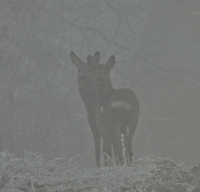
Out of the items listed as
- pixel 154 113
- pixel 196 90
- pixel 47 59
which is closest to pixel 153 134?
pixel 154 113

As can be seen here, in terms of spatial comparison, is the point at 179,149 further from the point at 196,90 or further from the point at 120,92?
the point at 120,92

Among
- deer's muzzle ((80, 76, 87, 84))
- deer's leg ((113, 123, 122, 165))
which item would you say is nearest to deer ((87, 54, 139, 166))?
deer's leg ((113, 123, 122, 165))

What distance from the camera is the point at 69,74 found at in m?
13.9

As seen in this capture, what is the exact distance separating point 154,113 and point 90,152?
300 centimetres

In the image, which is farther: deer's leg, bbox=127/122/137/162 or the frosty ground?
deer's leg, bbox=127/122/137/162

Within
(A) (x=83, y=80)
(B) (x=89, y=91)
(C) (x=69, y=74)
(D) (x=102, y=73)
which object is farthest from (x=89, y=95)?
(C) (x=69, y=74)

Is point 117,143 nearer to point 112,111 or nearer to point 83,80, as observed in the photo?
point 112,111

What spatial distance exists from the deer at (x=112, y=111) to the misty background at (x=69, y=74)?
6.51 metres

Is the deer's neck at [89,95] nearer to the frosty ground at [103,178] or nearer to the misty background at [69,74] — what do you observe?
the frosty ground at [103,178]

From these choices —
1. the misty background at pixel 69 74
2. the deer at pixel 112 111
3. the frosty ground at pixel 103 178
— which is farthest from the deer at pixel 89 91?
the misty background at pixel 69 74

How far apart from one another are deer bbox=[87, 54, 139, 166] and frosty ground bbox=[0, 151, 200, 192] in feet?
7.81

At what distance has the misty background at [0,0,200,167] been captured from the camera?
13023 millimetres

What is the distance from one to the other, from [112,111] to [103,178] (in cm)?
307

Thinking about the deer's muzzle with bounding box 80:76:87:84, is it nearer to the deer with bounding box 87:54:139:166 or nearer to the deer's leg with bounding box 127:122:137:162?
the deer with bounding box 87:54:139:166
